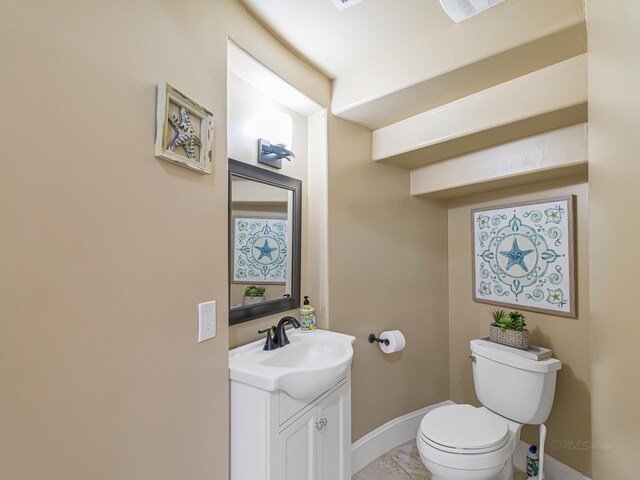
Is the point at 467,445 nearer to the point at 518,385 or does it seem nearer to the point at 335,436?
the point at 518,385

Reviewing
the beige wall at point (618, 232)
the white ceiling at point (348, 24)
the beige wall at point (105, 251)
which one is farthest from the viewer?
the white ceiling at point (348, 24)

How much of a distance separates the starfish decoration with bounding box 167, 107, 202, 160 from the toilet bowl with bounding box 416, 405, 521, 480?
1.74m

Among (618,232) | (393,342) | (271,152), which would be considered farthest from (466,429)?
(271,152)

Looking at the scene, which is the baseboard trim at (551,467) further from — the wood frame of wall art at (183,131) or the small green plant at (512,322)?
the wood frame of wall art at (183,131)

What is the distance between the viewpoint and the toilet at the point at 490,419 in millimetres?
1465

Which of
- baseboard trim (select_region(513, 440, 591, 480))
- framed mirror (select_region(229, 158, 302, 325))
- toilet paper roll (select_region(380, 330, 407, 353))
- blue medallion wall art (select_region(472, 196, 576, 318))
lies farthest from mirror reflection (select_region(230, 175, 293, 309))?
baseboard trim (select_region(513, 440, 591, 480))

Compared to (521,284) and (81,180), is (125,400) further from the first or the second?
(521,284)

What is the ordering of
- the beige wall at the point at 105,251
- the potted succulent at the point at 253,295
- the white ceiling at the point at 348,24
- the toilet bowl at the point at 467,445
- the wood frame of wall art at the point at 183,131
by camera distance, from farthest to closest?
the potted succulent at the point at 253,295 < the toilet bowl at the point at 467,445 < the white ceiling at the point at 348,24 < the wood frame of wall art at the point at 183,131 < the beige wall at the point at 105,251

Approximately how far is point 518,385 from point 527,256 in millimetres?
816

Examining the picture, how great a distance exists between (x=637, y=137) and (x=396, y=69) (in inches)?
58.3

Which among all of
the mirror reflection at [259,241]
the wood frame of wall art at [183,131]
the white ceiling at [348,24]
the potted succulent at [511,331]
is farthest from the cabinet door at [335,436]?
the white ceiling at [348,24]

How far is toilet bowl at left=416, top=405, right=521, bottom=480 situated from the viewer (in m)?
1.45

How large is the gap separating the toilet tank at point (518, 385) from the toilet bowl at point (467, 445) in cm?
9

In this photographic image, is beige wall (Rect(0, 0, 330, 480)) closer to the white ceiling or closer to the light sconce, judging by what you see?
the white ceiling
